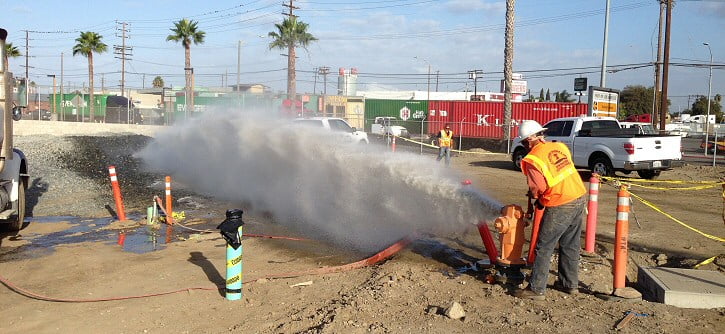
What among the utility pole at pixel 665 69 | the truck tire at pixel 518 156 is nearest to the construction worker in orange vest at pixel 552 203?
the truck tire at pixel 518 156

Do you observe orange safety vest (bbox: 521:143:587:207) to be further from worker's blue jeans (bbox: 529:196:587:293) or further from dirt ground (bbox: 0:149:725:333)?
dirt ground (bbox: 0:149:725:333)

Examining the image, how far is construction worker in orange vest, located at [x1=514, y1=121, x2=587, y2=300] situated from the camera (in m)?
5.64

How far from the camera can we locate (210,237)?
9.69 metres

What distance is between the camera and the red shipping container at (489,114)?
36.7m

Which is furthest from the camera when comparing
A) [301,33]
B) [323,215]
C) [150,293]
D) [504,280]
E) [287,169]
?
[301,33]

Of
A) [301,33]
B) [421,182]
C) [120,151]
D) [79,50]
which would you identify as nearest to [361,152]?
[421,182]

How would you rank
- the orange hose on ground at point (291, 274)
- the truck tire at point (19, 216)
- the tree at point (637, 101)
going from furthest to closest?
the tree at point (637, 101), the truck tire at point (19, 216), the orange hose on ground at point (291, 274)

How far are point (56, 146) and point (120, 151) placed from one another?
2.44 m

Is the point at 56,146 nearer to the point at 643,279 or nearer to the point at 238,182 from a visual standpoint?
the point at 238,182

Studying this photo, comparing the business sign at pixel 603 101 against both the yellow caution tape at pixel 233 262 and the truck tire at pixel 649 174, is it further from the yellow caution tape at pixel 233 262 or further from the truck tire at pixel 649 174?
the yellow caution tape at pixel 233 262

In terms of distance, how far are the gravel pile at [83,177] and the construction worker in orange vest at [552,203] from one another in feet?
31.1

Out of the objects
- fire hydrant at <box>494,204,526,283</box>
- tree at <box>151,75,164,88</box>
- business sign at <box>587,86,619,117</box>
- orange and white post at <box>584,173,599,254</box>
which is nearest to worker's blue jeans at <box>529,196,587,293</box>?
fire hydrant at <box>494,204,526,283</box>

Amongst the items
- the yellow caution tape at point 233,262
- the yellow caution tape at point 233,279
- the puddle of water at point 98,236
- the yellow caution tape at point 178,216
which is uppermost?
the yellow caution tape at point 233,262

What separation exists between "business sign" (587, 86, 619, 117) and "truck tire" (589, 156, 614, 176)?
7017mm
